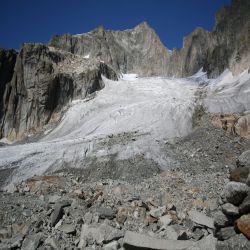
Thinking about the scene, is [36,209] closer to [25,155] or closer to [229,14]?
[25,155]

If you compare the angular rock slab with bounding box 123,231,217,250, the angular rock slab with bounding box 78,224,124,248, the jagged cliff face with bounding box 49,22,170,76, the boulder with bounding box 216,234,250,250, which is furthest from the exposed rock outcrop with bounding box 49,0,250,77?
the boulder with bounding box 216,234,250,250

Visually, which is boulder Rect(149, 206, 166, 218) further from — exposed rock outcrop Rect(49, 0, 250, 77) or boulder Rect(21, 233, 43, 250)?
exposed rock outcrop Rect(49, 0, 250, 77)

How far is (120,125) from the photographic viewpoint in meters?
28.5

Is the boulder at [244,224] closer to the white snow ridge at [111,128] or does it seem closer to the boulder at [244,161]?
the boulder at [244,161]

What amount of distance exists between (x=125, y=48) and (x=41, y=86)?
134ft

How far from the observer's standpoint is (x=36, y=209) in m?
12.5

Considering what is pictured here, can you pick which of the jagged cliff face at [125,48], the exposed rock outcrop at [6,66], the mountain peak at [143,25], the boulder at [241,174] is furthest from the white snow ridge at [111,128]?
the mountain peak at [143,25]

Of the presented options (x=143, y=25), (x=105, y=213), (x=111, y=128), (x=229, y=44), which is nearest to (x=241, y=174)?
(x=105, y=213)

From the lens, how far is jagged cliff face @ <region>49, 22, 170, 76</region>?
71.4m

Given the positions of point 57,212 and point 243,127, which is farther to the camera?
point 243,127

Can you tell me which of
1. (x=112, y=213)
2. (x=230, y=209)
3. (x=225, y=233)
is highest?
(x=230, y=209)

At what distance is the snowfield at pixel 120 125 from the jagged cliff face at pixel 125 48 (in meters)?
30.5

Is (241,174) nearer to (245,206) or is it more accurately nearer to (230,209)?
(230,209)

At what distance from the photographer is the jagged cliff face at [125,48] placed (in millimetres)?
71438
